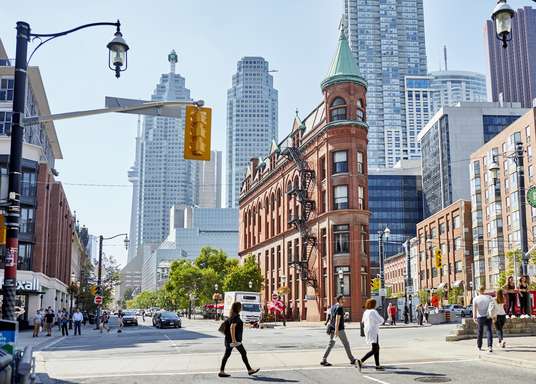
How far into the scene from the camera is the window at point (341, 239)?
179 ft

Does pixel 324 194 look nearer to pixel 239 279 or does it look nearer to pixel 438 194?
pixel 239 279

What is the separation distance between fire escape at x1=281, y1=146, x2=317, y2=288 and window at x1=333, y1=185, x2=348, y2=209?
13.3 ft

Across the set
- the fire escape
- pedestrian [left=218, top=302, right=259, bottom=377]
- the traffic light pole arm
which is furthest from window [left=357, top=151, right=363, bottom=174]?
pedestrian [left=218, top=302, right=259, bottom=377]

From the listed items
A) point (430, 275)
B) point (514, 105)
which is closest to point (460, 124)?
point (514, 105)

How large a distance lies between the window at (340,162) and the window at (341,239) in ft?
17.3

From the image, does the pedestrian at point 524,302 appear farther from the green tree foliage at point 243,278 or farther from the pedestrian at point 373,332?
the green tree foliage at point 243,278

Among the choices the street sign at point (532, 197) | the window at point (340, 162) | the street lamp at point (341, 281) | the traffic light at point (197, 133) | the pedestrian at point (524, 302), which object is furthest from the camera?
the window at point (340, 162)

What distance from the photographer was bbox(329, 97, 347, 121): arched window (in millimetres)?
55906

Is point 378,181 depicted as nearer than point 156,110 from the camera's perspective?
No

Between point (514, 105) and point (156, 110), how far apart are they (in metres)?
149

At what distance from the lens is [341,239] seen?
180 feet

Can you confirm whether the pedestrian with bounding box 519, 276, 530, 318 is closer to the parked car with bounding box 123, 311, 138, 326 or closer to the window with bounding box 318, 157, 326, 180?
the window with bounding box 318, 157, 326, 180

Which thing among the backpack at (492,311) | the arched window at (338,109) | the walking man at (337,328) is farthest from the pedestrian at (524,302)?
the arched window at (338,109)

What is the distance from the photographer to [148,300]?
622 ft
